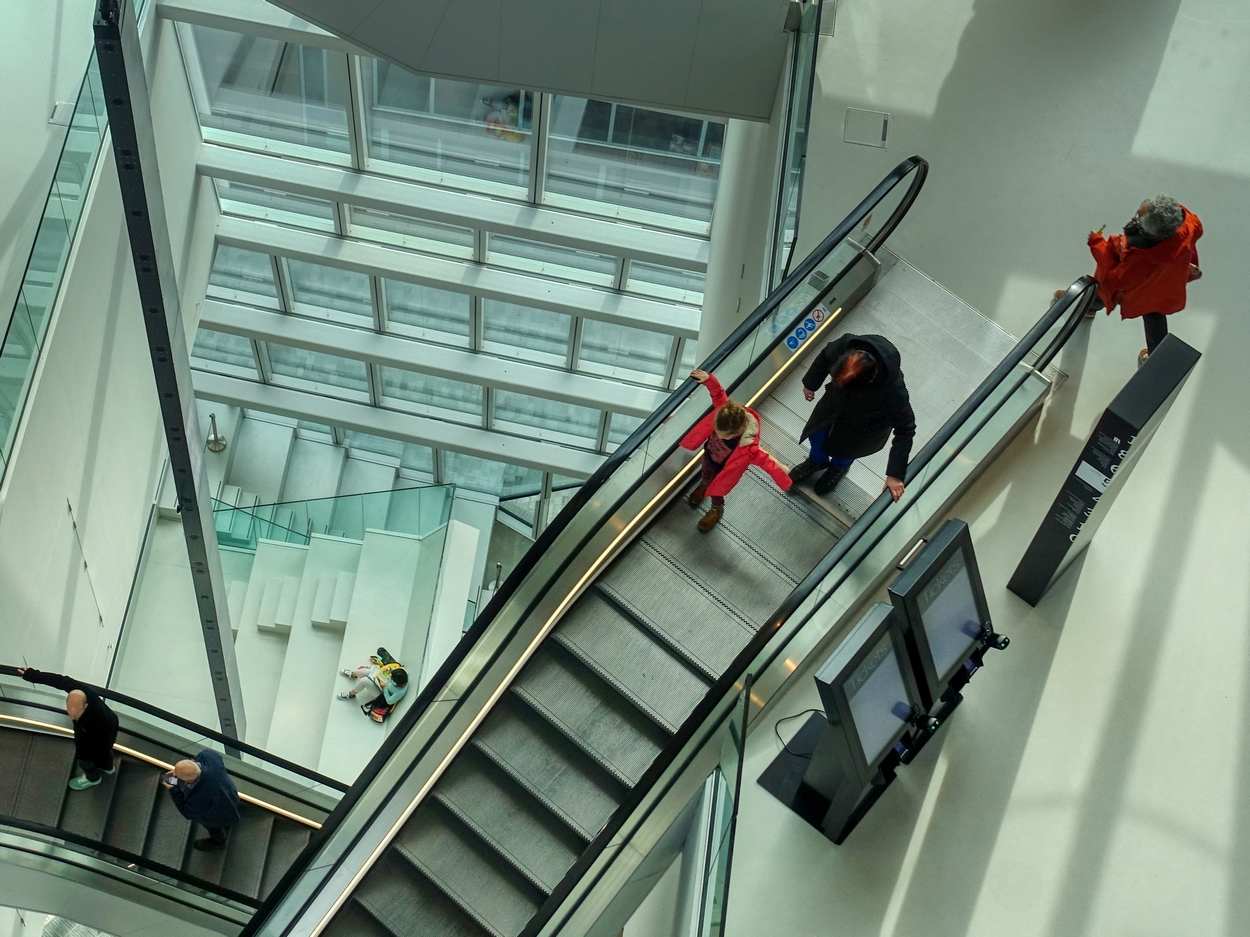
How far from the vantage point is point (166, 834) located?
9.61 m

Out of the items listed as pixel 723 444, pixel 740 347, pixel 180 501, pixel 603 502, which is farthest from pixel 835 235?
pixel 180 501

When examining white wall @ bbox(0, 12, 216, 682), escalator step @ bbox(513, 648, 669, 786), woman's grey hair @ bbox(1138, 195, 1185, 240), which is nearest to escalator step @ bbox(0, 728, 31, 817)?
white wall @ bbox(0, 12, 216, 682)

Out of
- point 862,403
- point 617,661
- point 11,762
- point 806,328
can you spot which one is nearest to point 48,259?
point 11,762

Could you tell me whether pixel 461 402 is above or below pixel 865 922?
below

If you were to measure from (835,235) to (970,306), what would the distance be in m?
1.24

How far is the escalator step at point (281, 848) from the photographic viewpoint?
32.2 ft

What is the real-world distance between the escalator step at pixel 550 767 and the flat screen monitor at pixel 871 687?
2124 mm

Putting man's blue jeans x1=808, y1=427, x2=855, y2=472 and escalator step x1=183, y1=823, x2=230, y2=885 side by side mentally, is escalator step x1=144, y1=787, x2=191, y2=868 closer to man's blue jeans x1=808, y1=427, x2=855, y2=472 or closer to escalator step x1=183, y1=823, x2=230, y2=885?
escalator step x1=183, y1=823, x2=230, y2=885

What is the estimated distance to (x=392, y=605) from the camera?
1727 centimetres

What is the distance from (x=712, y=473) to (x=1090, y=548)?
243 cm

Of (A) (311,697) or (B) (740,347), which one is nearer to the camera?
(B) (740,347)

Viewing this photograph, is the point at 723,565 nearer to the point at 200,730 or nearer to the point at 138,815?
the point at 200,730

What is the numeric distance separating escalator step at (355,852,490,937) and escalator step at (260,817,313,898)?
249 cm

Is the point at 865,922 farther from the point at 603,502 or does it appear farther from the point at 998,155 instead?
the point at 998,155
